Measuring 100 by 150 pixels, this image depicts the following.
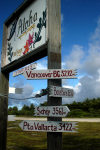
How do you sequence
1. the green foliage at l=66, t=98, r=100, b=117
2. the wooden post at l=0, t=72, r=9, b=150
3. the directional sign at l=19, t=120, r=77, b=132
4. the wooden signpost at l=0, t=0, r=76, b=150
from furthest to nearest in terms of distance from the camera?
the green foliage at l=66, t=98, r=100, b=117
the wooden post at l=0, t=72, r=9, b=150
the wooden signpost at l=0, t=0, r=76, b=150
the directional sign at l=19, t=120, r=77, b=132

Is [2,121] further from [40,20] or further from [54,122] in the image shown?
[40,20]

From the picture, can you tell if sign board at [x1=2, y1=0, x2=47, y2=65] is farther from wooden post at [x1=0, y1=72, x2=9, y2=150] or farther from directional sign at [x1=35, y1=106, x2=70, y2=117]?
directional sign at [x1=35, y1=106, x2=70, y2=117]

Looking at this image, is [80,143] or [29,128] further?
[80,143]

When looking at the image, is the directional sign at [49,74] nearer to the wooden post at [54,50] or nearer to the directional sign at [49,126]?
the wooden post at [54,50]

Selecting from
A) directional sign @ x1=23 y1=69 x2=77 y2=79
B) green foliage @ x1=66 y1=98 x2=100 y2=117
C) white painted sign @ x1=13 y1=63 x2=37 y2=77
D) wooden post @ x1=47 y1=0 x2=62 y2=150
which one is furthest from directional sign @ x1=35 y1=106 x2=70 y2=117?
green foliage @ x1=66 y1=98 x2=100 y2=117

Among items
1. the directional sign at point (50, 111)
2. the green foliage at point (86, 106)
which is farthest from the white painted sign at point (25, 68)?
the green foliage at point (86, 106)

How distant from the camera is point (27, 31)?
4.78 m

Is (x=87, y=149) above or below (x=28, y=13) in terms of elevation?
below

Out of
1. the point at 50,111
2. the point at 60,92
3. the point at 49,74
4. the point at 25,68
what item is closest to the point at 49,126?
the point at 50,111

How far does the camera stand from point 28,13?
490 centimetres

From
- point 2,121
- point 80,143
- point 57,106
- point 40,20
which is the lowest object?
point 80,143

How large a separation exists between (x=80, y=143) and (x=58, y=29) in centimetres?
453

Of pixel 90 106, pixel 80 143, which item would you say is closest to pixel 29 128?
pixel 80 143

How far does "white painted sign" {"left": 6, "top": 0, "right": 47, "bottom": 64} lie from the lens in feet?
13.7
